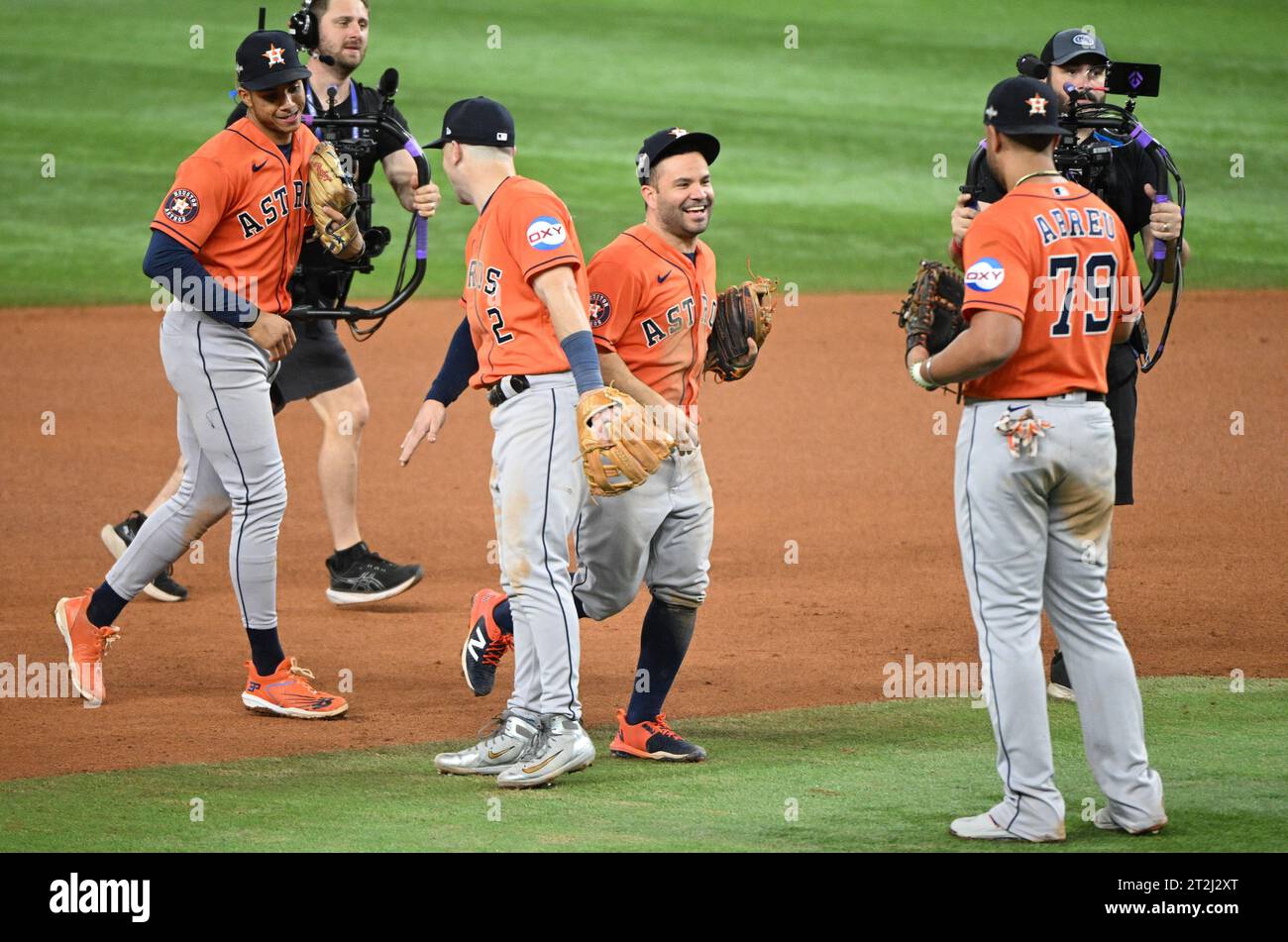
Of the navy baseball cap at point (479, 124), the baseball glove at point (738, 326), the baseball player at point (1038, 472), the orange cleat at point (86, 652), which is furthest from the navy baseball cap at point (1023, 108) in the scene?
the orange cleat at point (86, 652)

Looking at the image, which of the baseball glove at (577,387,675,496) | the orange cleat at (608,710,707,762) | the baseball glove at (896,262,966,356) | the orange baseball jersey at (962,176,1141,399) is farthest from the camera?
the orange cleat at (608,710,707,762)

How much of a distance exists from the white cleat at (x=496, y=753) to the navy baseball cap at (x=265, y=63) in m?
2.32

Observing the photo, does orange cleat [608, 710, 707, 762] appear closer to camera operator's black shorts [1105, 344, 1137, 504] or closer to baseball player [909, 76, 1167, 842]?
baseball player [909, 76, 1167, 842]

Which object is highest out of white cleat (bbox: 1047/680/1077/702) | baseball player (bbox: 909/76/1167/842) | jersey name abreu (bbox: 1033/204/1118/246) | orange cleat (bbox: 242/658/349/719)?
jersey name abreu (bbox: 1033/204/1118/246)

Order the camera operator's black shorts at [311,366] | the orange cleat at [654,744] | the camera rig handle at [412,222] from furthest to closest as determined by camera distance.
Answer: the camera operator's black shorts at [311,366] → the camera rig handle at [412,222] → the orange cleat at [654,744]

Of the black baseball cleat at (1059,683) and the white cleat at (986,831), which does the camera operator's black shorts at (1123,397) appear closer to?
the black baseball cleat at (1059,683)

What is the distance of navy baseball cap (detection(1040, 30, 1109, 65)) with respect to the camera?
6.52 meters

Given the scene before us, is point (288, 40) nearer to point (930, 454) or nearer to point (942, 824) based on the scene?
point (942, 824)

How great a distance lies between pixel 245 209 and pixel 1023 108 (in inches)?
110

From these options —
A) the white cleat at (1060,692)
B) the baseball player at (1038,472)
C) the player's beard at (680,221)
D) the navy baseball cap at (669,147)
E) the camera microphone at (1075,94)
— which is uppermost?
the camera microphone at (1075,94)

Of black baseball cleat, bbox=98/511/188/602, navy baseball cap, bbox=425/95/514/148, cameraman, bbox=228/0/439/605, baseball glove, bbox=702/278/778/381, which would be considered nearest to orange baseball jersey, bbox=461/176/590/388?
navy baseball cap, bbox=425/95/514/148

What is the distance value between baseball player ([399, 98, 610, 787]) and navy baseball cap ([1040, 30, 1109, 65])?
7.67ft

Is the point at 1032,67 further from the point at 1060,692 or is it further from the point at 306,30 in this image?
the point at 306,30

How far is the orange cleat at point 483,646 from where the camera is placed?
5.96 metres
